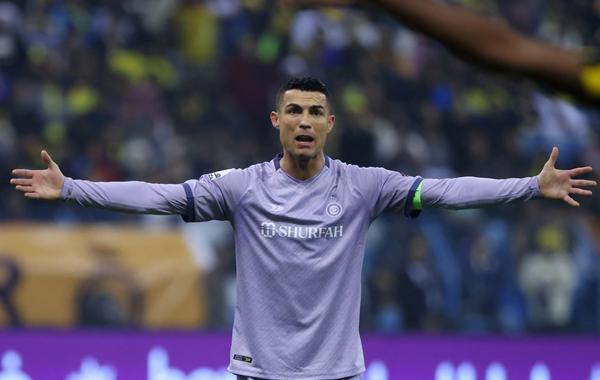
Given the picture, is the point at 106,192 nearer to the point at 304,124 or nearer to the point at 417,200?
the point at 304,124

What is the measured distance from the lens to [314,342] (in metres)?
5.68

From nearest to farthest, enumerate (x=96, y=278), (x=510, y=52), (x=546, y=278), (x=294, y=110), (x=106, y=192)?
1. (x=510, y=52)
2. (x=106, y=192)
3. (x=294, y=110)
4. (x=96, y=278)
5. (x=546, y=278)

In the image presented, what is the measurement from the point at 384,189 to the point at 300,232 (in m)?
0.45

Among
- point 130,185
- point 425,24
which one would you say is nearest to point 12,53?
point 130,185

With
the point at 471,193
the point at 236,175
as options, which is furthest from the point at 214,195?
the point at 471,193

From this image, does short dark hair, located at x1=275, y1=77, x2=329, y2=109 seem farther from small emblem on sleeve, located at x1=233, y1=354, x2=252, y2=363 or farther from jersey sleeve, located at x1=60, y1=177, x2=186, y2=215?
small emblem on sleeve, located at x1=233, y1=354, x2=252, y2=363

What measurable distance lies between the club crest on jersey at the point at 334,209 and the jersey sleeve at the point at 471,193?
373 millimetres

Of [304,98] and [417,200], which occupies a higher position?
[304,98]

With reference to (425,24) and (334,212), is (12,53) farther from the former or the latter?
(425,24)

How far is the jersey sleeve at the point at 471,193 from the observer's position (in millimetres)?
5887

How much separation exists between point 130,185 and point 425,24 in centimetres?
265

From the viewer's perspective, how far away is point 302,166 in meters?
5.94

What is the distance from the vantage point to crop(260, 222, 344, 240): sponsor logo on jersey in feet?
19.0

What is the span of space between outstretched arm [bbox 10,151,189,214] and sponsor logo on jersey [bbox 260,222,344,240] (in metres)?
0.40
